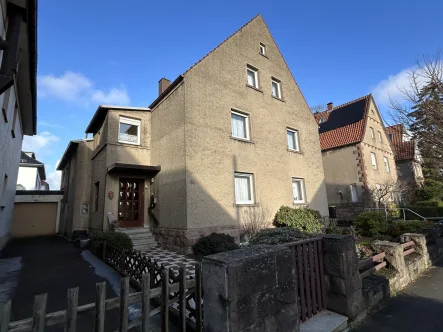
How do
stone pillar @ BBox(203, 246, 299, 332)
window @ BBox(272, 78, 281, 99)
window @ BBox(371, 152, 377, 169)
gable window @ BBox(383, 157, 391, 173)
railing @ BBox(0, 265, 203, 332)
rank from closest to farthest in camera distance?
railing @ BBox(0, 265, 203, 332) < stone pillar @ BBox(203, 246, 299, 332) < window @ BBox(272, 78, 281, 99) < window @ BBox(371, 152, 377, 169) < gable window @ BBox(383, 157, 391, 173)

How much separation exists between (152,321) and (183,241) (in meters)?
5.45

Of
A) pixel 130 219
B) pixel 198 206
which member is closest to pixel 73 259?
pixel 130 219

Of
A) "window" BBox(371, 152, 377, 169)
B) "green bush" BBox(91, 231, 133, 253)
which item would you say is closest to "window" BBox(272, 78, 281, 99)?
"green bush" BBox(91, 231, 133, 253)

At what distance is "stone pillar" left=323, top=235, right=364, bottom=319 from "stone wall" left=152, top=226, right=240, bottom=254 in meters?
5.78

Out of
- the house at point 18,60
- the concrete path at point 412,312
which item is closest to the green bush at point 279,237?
the concrete path at point 412,312

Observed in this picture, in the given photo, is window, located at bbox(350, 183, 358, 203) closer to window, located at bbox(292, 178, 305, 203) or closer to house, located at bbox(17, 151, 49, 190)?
window, located at bbox(292, 178, 305, 203)

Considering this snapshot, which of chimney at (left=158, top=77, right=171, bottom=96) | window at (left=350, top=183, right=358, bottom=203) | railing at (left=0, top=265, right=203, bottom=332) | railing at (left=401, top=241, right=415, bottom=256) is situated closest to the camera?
railing at (left=0, top=265, right=203, bottom=332)

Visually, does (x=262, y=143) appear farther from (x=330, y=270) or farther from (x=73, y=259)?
(x=73, y=259)

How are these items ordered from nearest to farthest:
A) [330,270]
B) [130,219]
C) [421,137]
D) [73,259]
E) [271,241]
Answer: [330,270] < [271,241] < [421,137] < [73,259] < [130,219]

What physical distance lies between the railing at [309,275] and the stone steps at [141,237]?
808cm

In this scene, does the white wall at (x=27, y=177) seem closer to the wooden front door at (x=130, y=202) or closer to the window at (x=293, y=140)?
the wooden front door at (x=130, y=202)

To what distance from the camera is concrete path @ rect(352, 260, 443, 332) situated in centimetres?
385

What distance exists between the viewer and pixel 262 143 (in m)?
12.4

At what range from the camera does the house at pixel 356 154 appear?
20203mm
